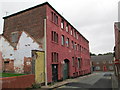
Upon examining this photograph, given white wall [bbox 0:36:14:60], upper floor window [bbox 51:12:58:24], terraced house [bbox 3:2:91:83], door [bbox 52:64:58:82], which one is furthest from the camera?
upper floor window [bbox 51:12:58:24]

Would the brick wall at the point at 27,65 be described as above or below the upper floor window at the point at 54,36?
below

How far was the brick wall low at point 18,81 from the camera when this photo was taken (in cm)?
1081

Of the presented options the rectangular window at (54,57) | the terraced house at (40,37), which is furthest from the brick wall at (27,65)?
the rectangular window at (54,57)

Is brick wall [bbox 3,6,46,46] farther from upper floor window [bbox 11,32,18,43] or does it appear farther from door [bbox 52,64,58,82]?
door [bbox 52,64,58,82]

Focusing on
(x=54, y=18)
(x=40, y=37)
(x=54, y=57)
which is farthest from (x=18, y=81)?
(x=54, y=18)

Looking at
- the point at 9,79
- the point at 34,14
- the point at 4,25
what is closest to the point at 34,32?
the point at 34,14

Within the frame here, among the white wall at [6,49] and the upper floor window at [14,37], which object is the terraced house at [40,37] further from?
the white wall at [6,49]

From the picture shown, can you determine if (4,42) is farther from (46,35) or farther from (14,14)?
(46,35)

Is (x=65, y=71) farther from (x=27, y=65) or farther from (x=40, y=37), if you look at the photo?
(x=27, y=65)

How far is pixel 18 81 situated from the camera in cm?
1222

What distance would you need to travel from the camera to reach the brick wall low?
35.5 feet

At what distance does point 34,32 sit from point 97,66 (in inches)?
2544

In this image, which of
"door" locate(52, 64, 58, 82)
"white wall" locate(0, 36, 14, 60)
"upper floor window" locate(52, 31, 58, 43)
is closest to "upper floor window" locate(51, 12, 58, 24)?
"upper floor window" locate(52, 31, 58, 43)

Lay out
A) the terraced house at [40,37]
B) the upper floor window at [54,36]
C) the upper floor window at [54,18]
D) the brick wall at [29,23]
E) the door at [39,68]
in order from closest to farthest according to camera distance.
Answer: the door at [39,68] < the terraced house at [40,37] < the brick wall at [29,23] < the upper floor window at [54,36] < the upper floor window at [54,18]
